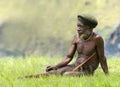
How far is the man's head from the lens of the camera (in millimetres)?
10133

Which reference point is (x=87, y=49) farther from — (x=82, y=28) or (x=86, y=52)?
(x=82, y=28)

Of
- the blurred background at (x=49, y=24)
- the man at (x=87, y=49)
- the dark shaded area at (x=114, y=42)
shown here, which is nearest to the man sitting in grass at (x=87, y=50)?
the man at (x=87, y=49)

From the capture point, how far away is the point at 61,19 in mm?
188375

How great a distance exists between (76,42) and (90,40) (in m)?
0.31

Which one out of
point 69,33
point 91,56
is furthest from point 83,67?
point 69,33

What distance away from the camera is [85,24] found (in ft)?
33.3

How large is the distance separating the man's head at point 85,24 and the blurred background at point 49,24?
162m

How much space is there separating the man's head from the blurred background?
531ft

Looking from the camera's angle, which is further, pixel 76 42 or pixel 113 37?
pixel 113 37

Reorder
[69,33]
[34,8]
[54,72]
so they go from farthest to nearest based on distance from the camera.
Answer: [34,8] → [69,33] → [54,72]

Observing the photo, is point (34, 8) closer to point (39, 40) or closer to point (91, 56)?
point (39, 40)

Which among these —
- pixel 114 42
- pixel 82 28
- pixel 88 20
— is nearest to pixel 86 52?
pixel 82 28

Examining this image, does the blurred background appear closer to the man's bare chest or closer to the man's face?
the man's bare chest

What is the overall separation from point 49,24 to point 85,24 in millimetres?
182799
